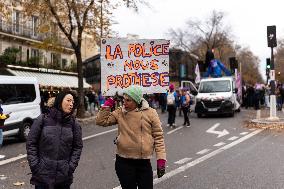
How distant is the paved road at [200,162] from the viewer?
788 cm

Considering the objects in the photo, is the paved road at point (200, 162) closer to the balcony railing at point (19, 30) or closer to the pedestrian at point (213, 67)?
the pedestrian at point (213, 67)

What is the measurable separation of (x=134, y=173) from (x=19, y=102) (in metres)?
10.3

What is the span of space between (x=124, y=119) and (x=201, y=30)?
226ft

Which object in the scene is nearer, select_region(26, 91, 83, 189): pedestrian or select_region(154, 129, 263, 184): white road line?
select_region(26, 91, 83, 189): pedestrian

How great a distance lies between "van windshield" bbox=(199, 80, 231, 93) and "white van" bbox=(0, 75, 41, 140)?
10.9m

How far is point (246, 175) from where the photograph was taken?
331 inches

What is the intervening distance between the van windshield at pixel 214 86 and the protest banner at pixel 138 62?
653 inches

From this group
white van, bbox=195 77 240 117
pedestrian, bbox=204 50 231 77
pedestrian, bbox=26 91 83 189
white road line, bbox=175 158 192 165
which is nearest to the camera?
pedestrian, bbox=26 91 83 189

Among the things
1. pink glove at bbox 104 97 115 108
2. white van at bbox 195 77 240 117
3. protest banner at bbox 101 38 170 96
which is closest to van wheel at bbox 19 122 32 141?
protest banner at bbox 101 38 170 96

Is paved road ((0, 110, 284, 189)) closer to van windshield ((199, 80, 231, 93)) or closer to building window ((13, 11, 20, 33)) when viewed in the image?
van windshield ((199, 80, 231, 93))

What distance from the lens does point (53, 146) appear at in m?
4.49

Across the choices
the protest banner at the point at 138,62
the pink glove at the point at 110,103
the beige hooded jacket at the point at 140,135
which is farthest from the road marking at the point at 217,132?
the beige hooded jacket at the point at 140,135

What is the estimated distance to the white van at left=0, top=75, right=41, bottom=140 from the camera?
1390cm

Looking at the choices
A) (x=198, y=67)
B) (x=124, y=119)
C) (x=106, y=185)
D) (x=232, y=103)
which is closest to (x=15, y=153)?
(x=106, y=185)
